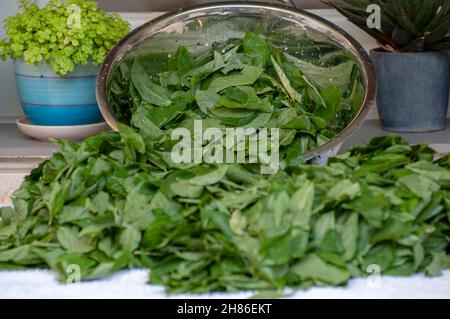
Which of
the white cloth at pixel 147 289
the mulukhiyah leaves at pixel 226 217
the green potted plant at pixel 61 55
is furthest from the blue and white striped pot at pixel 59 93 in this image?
the white cloth at pixel 147 289

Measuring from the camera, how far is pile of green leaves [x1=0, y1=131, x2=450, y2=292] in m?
0.93

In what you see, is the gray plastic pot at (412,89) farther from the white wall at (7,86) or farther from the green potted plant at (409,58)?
the white wall at (7,86)

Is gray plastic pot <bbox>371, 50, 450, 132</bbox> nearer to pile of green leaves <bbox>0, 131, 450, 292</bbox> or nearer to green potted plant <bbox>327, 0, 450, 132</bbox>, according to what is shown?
green potted plant <bbox>327, 0, 450, 132</bbox>

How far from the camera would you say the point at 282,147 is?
144cm

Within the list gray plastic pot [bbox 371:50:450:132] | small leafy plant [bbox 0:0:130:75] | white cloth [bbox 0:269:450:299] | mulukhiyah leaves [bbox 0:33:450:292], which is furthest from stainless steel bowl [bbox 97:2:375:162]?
white cloth [bbox 0:269:450:299]

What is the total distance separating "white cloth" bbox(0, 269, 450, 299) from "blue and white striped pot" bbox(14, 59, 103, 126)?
3.35ft

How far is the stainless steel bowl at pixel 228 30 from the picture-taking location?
171 cm

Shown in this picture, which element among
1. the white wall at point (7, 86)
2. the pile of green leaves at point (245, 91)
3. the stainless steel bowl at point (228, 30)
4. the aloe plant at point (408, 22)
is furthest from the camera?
the white wall at point (7, 86)

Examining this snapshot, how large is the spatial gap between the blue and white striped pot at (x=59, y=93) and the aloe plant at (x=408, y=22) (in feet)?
2.06

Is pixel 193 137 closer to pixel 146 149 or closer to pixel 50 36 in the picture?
pixel 146 149

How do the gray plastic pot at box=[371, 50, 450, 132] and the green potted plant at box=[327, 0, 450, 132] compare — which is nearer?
the green potted plant at box=[327, 0, 450, 132]
